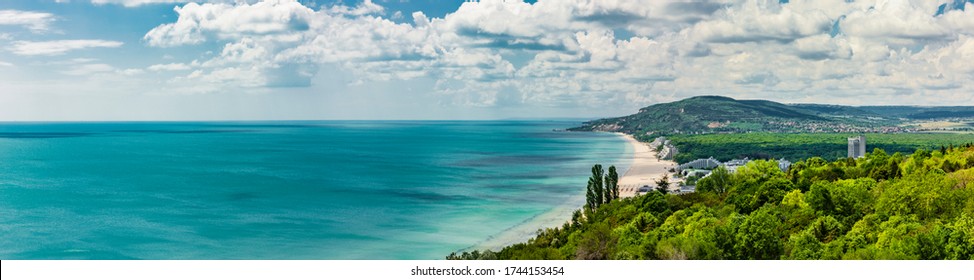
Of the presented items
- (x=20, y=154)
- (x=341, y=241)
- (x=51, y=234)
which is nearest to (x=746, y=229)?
(x=341, y=241)

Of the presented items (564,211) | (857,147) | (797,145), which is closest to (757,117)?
(797,145)

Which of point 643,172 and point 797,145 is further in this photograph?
point 797,145

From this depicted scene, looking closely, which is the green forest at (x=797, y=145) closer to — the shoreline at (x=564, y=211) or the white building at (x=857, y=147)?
the white building at (x=857, y=147)

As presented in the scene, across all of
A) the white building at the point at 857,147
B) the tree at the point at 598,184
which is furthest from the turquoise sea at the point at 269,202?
the white building at the point at 857,147

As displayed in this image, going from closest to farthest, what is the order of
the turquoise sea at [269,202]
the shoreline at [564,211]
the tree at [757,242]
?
1. the tree at [757,242]
2. the shoreline at [564,211]
3. the turquoise sea at [269,202]

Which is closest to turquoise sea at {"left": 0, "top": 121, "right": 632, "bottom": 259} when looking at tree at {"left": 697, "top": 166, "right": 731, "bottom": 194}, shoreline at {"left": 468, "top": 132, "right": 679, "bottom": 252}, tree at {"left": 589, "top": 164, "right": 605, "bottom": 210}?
shoreline at {"left": 468, "top": 132, "right": 679, "bottom": 252}

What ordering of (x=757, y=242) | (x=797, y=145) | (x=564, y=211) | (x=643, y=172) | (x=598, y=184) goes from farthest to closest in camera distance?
(x=797, y=145), (x=643, y=172), (x=564, y=211), (x=598, y=184), (x=757, y=242)

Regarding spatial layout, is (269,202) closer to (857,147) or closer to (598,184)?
(598,184)

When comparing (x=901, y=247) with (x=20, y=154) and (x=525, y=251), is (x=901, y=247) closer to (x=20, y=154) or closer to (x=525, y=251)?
(x=525, y=251)

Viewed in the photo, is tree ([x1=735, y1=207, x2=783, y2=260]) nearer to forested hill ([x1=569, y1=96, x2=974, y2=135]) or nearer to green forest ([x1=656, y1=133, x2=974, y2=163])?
green forest ([x1=656, y1=133, x2=974, y2=163])
